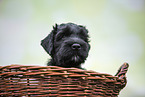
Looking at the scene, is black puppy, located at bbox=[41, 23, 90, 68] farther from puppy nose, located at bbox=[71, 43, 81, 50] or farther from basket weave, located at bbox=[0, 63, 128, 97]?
basket weave, located at bbox=[0, 63, 128, 97]

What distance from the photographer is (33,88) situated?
156 cm

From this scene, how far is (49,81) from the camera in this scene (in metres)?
1.54

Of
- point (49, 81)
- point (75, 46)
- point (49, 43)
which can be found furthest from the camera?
point (49, 43)

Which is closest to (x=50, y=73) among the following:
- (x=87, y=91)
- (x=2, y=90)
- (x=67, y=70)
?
(x=67, y=70)

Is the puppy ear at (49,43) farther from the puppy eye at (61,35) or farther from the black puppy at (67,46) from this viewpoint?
the puppy eye at (61,35)

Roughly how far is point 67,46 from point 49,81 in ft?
3.31

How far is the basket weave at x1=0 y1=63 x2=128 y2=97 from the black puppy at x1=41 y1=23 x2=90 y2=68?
0.87m

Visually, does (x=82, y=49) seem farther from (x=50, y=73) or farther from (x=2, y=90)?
(x=2, y=90)

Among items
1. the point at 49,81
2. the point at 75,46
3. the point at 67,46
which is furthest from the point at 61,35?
the point at 49,81

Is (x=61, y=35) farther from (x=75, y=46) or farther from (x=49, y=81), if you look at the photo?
(x=49, y=81)

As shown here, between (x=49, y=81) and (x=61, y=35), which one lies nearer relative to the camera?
(x=49, y=81)

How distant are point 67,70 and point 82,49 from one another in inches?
40.7

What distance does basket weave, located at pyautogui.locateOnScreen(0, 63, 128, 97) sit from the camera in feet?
4.99

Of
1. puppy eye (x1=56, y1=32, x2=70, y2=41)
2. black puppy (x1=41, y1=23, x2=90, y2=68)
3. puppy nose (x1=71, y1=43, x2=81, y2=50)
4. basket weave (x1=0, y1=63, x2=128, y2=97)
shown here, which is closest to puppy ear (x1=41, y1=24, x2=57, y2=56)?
black puppy (x1=41, y1=23, x2=90, y2=68)
